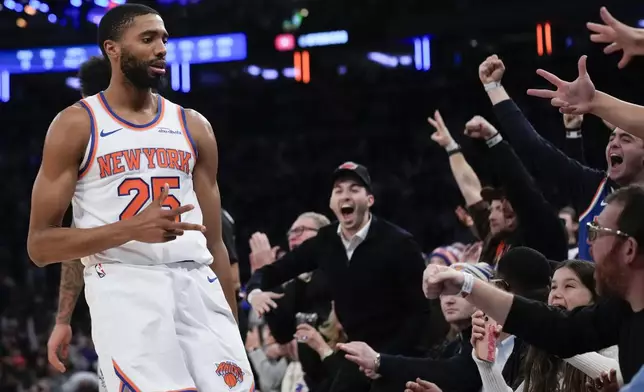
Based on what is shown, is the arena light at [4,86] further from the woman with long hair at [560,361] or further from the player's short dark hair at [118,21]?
the woman with long hair at [560,361]

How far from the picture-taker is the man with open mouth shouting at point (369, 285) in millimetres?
5504

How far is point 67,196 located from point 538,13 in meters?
13.1

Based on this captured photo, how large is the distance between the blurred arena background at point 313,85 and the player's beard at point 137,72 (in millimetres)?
11316

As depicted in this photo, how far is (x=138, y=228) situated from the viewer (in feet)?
10.4

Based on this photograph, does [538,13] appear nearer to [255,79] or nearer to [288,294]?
[255,79]

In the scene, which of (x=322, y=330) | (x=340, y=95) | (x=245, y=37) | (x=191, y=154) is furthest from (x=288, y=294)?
(x=340, y=95)

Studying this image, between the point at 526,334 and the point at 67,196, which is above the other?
the point at 67,196

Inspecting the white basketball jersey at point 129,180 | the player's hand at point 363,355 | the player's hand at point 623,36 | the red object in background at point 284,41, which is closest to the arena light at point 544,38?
the red object in background at point 284,41

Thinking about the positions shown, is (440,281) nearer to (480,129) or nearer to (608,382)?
(608,382)

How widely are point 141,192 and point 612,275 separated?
5.11 feet

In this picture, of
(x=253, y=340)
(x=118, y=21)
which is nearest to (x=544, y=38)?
(x=253, y=340)

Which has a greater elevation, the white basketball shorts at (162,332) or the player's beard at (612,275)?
the player's beard at (612,275)

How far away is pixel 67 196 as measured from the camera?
3.41 m

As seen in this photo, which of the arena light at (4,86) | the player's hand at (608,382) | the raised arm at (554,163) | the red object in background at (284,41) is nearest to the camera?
the player's hand at (608,382)
